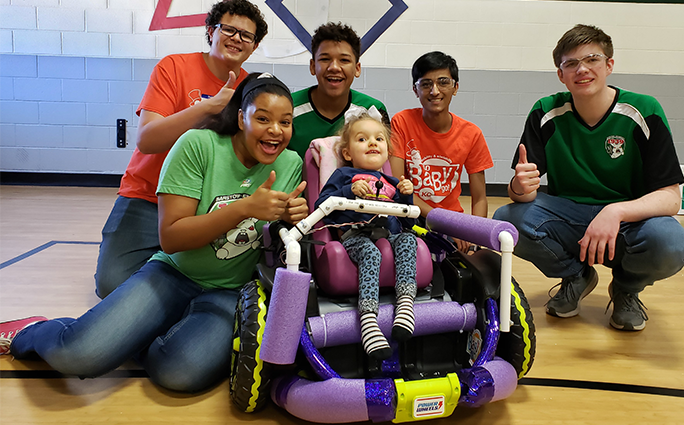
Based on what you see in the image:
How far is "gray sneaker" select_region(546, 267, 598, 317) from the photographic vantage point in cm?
203

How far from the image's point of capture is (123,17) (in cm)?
493

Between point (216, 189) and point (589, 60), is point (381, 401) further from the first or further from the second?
point (589, 60)

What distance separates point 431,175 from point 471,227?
3.10 ft

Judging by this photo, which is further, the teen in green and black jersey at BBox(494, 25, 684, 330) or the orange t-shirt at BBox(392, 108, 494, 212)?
the orange t-shirt at BBox(392, 108, 494, 212)

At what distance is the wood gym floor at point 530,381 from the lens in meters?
1.29

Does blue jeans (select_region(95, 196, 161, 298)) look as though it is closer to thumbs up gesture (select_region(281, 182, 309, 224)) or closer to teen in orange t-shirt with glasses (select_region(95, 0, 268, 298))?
teen in orange t-shirt with glasses (select_region(95, 0, 268, 298))

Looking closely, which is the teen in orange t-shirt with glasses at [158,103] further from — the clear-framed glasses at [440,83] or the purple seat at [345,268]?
the purple seat at [345,268]

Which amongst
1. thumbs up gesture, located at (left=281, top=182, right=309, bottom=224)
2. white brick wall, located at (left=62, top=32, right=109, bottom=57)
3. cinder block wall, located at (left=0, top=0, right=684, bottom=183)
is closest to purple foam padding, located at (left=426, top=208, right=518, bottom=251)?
thumbs up gesture, located at (left=281, top=182, right=309, bottom=224)

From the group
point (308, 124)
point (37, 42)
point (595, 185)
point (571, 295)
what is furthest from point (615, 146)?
point (37, 42)

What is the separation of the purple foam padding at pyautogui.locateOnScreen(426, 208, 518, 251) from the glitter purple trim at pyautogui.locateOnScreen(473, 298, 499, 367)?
0.60ft

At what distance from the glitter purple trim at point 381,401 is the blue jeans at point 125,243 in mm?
1278

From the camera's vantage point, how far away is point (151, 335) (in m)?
1.48

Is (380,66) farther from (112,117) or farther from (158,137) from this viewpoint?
(158,137)

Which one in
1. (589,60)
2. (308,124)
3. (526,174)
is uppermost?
(589,60)
